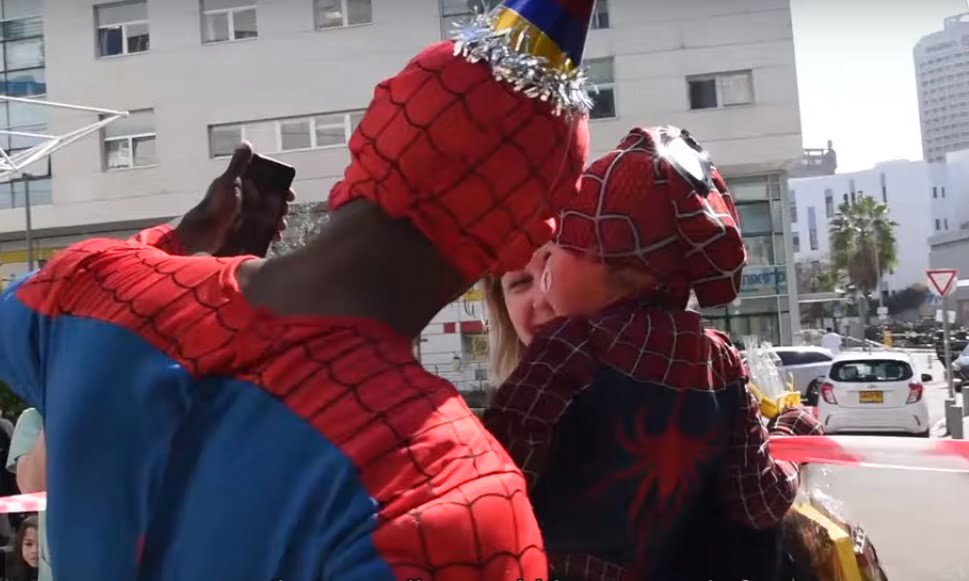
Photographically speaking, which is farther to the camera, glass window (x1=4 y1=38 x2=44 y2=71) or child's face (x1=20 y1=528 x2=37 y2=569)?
glass window (x1=4 y1=38 x2=44 y2=71)

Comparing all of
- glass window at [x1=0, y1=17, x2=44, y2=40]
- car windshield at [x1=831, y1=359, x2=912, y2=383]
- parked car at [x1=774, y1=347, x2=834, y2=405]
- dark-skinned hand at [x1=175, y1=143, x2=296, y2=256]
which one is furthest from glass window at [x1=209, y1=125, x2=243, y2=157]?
dark-skinned hand at [x1=175, y1=143, x2=296, y2=256]

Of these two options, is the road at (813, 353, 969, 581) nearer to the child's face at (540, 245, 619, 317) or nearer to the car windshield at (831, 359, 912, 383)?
the child's face at (540, 245, 619, 317)

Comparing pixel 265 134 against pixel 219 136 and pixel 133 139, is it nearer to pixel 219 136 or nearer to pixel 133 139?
pixel 219 136

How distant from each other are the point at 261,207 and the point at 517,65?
0.38 metres

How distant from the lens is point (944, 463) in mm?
2008

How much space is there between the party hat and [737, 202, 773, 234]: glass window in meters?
16.6

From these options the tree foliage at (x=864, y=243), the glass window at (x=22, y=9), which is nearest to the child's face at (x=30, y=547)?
the glass window at (x=22, y=9)

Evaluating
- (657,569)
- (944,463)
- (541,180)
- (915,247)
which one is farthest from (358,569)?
(915,247)

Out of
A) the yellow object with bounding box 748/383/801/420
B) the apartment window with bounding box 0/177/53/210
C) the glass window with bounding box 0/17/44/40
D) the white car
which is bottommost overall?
the white car

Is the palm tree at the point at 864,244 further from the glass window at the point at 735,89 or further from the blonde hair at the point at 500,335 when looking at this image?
the blonde hair at the point at 500,335

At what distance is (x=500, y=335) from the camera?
166 cm

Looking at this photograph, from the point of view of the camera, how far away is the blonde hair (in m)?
1.62

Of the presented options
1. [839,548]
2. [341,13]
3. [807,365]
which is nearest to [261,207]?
[839,548]

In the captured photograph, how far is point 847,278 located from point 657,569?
5101 cm
